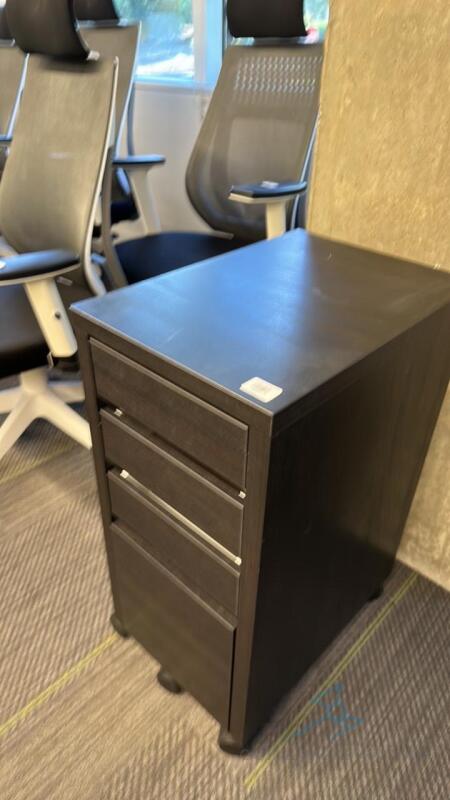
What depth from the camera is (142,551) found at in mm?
855

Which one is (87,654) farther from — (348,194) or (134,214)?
(134,214)

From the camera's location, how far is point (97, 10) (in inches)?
77.8

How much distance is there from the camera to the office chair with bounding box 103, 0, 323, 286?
147 centimetres

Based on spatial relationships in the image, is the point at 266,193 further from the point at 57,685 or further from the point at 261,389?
the point at 57,685

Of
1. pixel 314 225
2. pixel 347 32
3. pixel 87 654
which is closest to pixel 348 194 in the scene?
pixel 314 225

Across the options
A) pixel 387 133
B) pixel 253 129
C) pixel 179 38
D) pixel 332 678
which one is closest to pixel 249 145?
pixel 253 129

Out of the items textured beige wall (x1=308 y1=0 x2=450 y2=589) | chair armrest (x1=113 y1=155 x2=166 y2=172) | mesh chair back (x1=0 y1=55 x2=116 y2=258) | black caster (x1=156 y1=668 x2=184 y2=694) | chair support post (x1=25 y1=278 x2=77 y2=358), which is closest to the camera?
textured beige wall (x1=308 y1=0 x2=450 y2=589)

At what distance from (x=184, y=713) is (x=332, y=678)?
30 cm

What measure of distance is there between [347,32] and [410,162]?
23cm

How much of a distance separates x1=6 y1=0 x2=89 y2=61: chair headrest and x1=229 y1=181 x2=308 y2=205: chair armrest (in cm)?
49

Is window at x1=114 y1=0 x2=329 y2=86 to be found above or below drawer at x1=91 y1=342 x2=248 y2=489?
above

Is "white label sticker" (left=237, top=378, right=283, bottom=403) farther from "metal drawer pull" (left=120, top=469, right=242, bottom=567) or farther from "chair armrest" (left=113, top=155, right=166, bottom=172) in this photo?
"chair armrest" (left=113, top=155, right=166, bottom=172)

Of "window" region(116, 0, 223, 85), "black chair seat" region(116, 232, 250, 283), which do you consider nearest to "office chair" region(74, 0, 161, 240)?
"black chair seat" region(116, 232, 250, 283)

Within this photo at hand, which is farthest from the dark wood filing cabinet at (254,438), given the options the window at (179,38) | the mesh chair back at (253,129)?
the window at (179,38)
